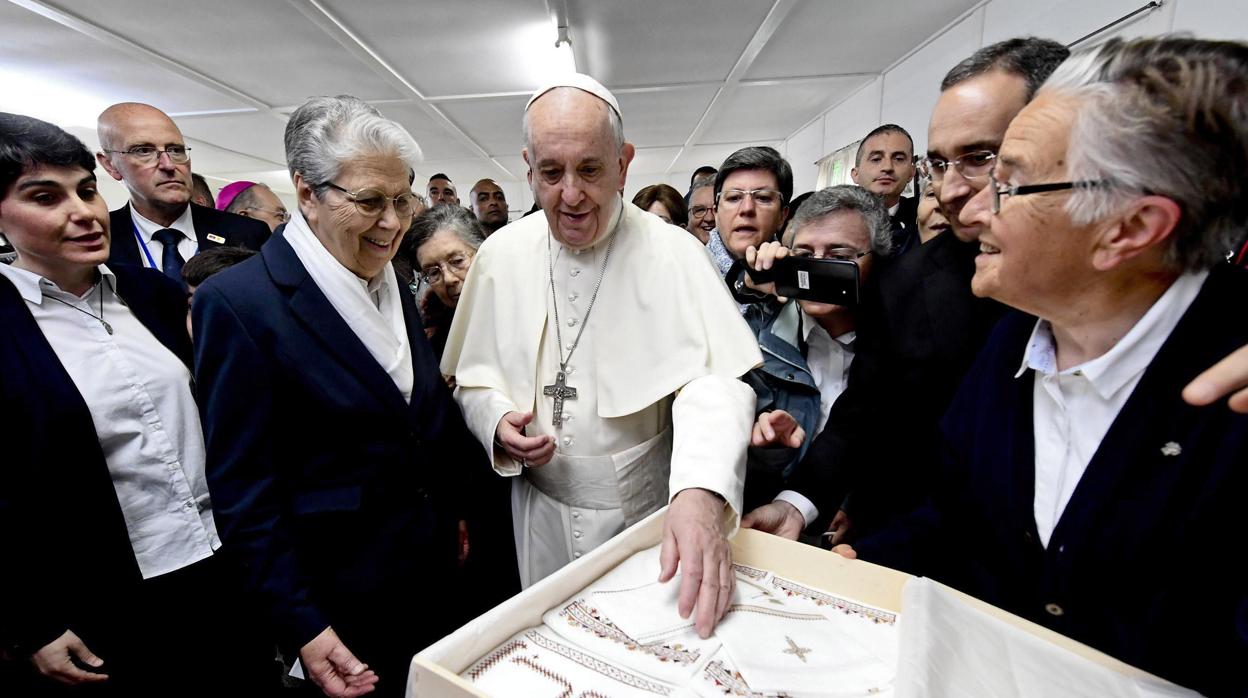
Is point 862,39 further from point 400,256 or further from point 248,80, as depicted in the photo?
point 248,80

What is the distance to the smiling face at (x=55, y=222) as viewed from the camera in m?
1.52

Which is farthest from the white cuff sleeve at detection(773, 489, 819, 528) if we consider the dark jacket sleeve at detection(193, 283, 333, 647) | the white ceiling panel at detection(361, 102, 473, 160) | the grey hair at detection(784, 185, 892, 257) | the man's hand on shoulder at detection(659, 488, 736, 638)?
the white ceiling panel at detection(361, 102, 473, 160)

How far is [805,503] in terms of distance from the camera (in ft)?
5.24

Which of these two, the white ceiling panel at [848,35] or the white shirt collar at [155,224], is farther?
the white ceiling panel at [848,35]

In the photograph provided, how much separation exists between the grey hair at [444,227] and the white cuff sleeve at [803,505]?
73.6 inches

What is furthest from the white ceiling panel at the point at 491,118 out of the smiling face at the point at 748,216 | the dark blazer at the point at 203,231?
the smiling face at the point at 748,216

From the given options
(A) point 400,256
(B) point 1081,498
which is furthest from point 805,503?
(A) point 400,256

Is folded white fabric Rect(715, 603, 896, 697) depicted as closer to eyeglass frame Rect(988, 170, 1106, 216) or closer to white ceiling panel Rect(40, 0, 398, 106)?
eyeglass frame Rect(988, 170, 1106, 216)

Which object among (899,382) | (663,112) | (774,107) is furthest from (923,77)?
(899,382)

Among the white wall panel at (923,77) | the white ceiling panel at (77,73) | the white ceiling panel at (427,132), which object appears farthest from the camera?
the white ceiling panel at (427,132)

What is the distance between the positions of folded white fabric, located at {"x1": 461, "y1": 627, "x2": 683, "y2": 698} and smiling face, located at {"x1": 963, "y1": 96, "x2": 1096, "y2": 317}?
93 cm

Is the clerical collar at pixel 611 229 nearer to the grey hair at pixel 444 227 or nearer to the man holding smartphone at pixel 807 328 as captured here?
the man holding smartphone at pixel 807 328

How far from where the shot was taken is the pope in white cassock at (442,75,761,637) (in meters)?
1.53

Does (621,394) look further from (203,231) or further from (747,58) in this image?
(747,58)
